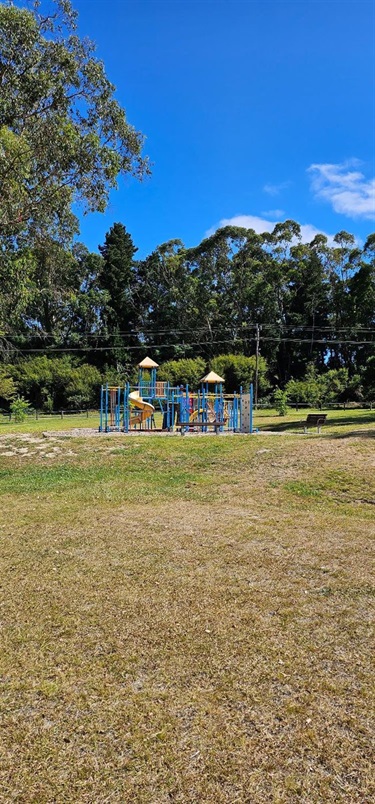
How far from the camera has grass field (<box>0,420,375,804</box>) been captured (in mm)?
2293

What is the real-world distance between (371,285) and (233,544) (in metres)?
54.9

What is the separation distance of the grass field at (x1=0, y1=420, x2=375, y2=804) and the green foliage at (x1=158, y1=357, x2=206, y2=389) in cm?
3899

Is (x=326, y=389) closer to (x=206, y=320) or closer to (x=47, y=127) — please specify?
(x=206, y=320)

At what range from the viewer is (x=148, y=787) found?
7.27 feet

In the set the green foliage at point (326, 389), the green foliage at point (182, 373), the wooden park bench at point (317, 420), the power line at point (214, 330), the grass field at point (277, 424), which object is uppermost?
the power line at point (214, 330)

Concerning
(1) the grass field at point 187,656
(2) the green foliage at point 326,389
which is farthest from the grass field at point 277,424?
(1) the grass field at point 187,656

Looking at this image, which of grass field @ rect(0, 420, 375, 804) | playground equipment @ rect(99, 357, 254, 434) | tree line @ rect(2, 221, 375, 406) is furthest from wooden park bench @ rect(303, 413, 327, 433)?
tree line @ rect(2, 221, 375, 406)

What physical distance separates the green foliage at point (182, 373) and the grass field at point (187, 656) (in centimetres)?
3899

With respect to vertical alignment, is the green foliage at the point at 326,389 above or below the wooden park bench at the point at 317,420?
above

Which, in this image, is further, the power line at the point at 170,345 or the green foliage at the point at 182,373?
the power line at the point at 170,345

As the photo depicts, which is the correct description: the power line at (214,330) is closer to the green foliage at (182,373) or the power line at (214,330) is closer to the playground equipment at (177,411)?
the green foliage at (182,373)

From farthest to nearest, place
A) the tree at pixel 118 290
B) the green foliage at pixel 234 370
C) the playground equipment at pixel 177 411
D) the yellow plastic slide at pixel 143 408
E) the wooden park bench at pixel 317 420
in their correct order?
1. the tree at pixel 118 290
2. the green foliage at pixel 234 370
3. the yellow plastic slide at pixel 143 408
4. the playground equipment at pixel 177 411
5. the wooden park bench at pixel 317 420

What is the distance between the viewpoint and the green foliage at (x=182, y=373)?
153 ft

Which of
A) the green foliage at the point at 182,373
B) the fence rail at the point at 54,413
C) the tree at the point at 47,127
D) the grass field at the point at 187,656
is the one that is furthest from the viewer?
the green foliage at the point at 182,373
